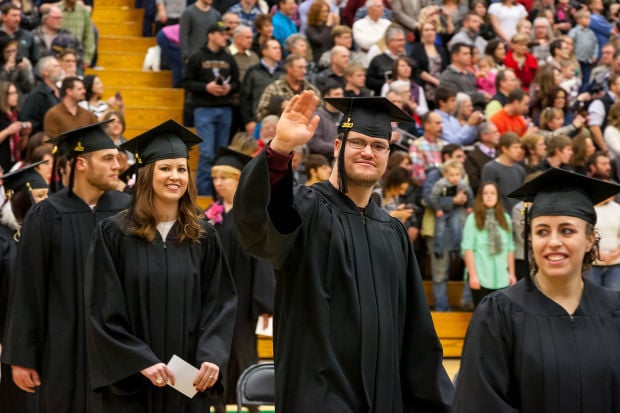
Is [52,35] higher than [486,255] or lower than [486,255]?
higher

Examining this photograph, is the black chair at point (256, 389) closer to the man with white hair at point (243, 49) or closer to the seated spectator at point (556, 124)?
the man with white hair at point (243, 49)

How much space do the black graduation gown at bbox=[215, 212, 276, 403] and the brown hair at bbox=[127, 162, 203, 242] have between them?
2.56 meters

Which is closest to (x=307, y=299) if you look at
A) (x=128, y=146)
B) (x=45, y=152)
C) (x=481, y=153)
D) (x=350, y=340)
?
(x=350, y=340)

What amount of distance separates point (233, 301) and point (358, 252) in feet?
5.37

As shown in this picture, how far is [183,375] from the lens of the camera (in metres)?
6.25

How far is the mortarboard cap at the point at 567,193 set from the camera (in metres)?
4.75

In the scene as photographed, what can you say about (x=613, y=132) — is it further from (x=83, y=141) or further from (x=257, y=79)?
(x=83, y=141)

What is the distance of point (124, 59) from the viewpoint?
53.2 feet

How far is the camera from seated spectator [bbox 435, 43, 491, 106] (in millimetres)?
14694

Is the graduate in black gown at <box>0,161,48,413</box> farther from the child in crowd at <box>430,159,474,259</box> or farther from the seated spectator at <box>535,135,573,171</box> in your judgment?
the seated spectator at <box>535,135,573,171</box>

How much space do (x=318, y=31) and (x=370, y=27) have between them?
2.53ft

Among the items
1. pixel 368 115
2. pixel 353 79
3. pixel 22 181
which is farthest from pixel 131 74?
pixel 368 115

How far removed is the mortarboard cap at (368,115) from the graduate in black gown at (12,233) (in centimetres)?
327

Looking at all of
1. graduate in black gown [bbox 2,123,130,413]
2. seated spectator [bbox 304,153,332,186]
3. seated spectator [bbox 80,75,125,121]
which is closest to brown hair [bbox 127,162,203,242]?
graduate in black gown [bbox 2,123,130,413]
